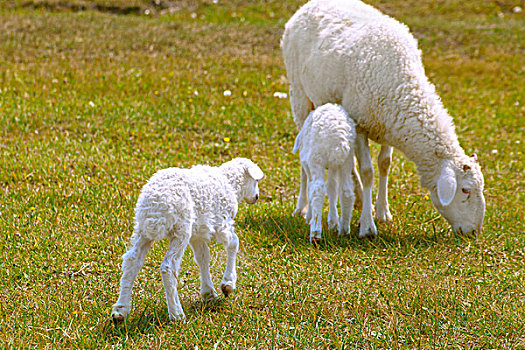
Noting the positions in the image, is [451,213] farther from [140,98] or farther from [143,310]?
[140,98]

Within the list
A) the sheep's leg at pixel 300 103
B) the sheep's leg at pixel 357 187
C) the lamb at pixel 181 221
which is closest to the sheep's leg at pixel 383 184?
the sheep's leg at pixel 357 187

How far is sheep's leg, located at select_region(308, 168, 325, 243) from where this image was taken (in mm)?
5223

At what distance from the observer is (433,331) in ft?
12.7

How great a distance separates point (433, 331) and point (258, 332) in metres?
1.13

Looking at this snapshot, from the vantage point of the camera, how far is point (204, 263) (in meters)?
4.14

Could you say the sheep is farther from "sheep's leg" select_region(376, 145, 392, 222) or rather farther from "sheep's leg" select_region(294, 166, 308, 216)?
"sheep's leg" select_region(294, 166, 308, 216)

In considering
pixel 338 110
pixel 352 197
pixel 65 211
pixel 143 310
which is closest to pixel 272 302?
pixel 143 310

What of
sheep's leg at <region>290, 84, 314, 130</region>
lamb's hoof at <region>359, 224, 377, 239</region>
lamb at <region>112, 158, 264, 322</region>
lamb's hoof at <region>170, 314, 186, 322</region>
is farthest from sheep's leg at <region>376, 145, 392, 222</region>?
lamb's hoof at <region>170, 314, 186, 322</region>

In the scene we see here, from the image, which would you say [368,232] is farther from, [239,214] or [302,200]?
[239,214]

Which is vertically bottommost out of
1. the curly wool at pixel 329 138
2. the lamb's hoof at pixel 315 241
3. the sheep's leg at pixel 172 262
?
the lamb's hoof at pixel 315 241

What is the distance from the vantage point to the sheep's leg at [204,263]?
4.12 meters

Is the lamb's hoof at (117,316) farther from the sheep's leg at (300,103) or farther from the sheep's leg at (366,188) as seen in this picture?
the sheep's leg at (300,103)

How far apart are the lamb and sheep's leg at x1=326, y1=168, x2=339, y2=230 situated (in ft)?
4.22

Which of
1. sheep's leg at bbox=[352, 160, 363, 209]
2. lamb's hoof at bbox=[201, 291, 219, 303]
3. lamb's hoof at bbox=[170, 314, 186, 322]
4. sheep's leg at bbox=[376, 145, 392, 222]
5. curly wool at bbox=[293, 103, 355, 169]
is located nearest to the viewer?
lamb's hoof at bbox=[170, 314, 186, 322]
